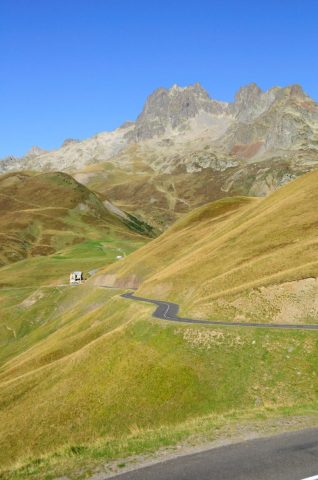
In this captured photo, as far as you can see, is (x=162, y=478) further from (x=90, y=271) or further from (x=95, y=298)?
(x=90, y=271)

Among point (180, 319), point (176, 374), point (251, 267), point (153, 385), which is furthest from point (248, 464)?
point (251, 267)

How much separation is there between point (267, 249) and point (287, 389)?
42.2 metres

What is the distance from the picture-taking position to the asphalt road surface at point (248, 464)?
57.6 ft

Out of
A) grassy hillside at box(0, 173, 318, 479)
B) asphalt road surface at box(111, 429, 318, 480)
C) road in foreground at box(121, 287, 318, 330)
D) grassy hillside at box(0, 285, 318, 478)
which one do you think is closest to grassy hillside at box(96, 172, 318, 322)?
grassy hillside at box(0, 173, 318, 479)

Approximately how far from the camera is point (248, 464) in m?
18.6

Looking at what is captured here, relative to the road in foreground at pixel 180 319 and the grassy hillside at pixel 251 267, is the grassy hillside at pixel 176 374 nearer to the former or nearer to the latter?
the grassy hillside at pixel 251 267

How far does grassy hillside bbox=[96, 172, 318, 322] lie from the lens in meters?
55.6

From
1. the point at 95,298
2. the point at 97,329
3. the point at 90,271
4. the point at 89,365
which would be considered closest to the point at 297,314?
the point at 89,365

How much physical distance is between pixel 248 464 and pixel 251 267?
53940 millimetres

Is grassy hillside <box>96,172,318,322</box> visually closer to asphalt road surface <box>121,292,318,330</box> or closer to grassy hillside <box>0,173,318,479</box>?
grassy hillside <box>0,173,318,479</box>

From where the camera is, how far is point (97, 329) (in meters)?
72.5

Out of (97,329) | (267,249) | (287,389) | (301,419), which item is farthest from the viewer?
(267,249)

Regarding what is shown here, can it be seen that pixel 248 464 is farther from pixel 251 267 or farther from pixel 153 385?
pixel 251 267

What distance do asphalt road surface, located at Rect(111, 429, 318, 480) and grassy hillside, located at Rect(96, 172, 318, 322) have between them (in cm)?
3156
